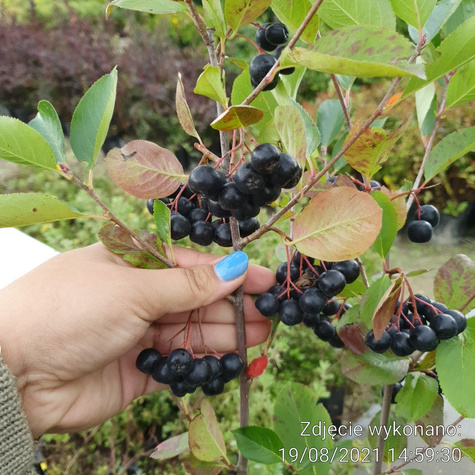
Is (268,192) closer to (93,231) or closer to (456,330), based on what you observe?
(456,330)

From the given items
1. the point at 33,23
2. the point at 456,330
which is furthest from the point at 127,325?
the point at 33,23

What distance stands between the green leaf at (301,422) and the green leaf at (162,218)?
0.34m

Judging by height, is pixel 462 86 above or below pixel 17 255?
above

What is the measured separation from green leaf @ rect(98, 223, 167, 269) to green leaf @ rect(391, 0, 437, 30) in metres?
0.43

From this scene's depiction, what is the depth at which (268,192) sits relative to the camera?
474mm

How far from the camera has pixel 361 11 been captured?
19.9 inches

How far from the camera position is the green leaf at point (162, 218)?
57 centimetres

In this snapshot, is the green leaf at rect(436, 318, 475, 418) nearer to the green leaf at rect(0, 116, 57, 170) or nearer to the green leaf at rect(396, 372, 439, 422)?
the green leaf at rect(396, 372, 439, 422)

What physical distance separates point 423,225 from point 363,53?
0.48 m

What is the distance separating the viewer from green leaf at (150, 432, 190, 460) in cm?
83

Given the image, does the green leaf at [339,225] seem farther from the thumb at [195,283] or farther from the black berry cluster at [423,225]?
the black berry cluster at [423,225]

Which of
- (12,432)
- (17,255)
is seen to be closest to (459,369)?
(12,432)

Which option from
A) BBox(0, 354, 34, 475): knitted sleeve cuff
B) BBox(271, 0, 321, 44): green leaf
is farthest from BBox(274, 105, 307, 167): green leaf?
BBox(0, 354, 34, 475): knitted sleeve cuff

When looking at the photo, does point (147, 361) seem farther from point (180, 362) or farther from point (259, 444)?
→ point (259, 444)
